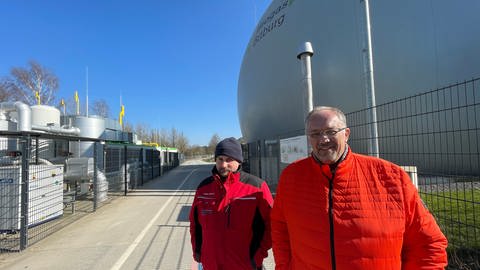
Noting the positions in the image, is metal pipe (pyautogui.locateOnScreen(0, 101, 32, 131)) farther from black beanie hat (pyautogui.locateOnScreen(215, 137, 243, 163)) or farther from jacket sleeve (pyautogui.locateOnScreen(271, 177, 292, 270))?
jacket sleeve (pyautogui.locateOnScreen(271, 177, 292, 270))

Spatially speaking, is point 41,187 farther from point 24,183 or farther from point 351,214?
point 351,214

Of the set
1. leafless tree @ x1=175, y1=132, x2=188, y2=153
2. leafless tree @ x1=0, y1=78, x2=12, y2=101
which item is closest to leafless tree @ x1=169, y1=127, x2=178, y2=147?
leafless tree @ x1=175, y1=132, x2=188, y2=153

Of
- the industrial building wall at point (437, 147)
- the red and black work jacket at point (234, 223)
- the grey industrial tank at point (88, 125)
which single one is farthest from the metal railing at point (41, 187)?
the industrial building wall at point (437, 147)

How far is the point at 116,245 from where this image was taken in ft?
17.7

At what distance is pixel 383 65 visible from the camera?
29.1 ft

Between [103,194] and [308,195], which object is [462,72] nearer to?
[308,195]

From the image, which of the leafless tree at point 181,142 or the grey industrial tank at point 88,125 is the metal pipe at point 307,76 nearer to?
the grey industrial tank at point 88,125

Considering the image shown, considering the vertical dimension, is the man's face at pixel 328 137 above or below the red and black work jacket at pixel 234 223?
above

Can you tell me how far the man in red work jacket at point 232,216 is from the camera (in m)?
2.35

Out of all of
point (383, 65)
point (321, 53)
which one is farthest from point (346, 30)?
point (383, 65)

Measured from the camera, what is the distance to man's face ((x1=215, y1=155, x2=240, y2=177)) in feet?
8.23

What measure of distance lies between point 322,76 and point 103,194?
9.17 meters

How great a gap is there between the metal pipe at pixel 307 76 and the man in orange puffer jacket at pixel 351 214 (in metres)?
2.69

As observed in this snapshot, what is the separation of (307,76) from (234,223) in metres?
2.91
